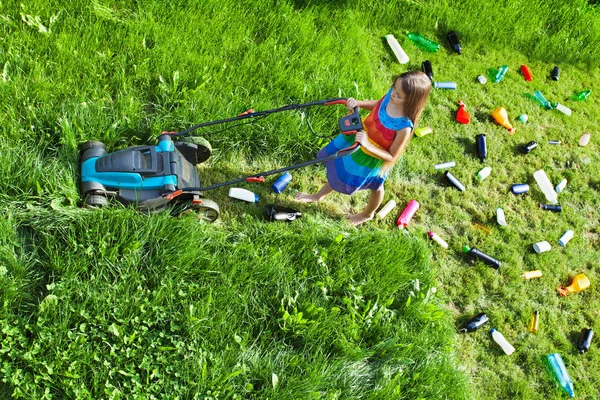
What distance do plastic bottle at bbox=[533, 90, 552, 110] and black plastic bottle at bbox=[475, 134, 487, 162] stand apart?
1105 millimetres

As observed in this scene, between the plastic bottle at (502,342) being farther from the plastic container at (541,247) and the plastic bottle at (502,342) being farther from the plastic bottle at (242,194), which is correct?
the plastic bottle at (242,194)

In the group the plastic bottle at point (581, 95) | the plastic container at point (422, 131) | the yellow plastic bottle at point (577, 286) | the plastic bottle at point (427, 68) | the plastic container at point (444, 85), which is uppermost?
the plastic bottle at point (427, 68)

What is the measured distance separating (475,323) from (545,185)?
185cm

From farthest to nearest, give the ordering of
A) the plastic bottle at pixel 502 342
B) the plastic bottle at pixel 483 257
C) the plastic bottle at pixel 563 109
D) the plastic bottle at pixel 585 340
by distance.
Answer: the plastic bottle at pixel 563 109
the plastic bottle at pixel 483 257
the plastic bottle at pixel 585 340
the plastic bottle at pixel 502 342

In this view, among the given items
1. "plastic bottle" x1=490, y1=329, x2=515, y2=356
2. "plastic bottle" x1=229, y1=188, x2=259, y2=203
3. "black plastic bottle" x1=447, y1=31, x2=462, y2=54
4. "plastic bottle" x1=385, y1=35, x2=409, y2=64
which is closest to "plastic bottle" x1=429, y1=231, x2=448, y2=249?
"plastic bottle" x1=490, y1=329, x2=515, y2=356

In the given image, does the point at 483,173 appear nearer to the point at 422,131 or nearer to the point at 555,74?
the point at 422,131

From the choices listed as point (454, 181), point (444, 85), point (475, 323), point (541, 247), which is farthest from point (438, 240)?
point (444, 85)

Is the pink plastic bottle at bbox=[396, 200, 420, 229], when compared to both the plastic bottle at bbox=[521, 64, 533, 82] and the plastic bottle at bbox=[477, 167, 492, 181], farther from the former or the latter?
the plastic bottle at bbox=[521, 64, 533, 82]

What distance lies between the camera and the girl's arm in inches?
163

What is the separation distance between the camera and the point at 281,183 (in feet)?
16.6

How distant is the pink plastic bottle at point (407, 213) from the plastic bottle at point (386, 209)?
12 cm

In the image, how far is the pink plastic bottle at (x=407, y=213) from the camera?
5252mm

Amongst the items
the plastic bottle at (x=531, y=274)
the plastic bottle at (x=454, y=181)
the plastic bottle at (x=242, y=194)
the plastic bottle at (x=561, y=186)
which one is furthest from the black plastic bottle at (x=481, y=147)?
the plastic bottle at (x=242, y=194)

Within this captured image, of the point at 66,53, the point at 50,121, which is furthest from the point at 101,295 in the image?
the point at 66,53
